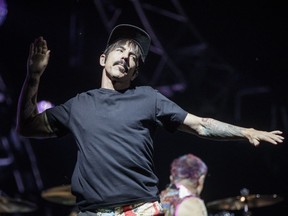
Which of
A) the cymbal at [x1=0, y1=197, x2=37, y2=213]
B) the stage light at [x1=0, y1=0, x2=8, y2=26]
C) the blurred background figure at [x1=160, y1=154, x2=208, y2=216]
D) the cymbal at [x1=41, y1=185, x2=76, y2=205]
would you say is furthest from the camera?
the stage light at [x1=0, y1=0, x2=8, y2=26]

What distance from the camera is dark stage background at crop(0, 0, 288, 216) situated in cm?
589

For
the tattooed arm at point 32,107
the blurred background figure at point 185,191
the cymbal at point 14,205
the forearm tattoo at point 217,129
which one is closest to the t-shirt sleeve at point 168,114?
the forearm tattoo at point 217,129

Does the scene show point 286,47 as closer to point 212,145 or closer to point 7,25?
point 212,145

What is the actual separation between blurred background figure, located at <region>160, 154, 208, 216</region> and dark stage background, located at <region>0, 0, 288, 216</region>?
225 cm

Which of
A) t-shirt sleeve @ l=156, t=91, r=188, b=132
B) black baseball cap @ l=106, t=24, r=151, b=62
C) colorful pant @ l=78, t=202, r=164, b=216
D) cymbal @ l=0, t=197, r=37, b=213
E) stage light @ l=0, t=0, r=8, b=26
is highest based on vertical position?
stage light @ l=0, t=0, r=8, b=26

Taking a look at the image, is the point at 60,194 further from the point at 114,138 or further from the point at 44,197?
the point at 114,138

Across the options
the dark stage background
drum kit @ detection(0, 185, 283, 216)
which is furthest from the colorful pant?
the dark stage background

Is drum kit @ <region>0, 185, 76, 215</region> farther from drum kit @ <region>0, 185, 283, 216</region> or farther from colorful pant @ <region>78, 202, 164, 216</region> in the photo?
colorful pant @ <region>78, 202, 164, 216</region>

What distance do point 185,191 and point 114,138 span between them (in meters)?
2.15

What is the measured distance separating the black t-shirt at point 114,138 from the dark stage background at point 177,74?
3.88 meters

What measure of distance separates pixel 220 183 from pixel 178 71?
1804 mm

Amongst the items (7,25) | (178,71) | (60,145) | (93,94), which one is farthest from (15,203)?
(93,94)

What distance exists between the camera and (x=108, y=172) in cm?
200

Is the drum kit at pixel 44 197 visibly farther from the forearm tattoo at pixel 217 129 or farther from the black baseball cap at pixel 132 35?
the forearm tattoo at pixel 217 129
